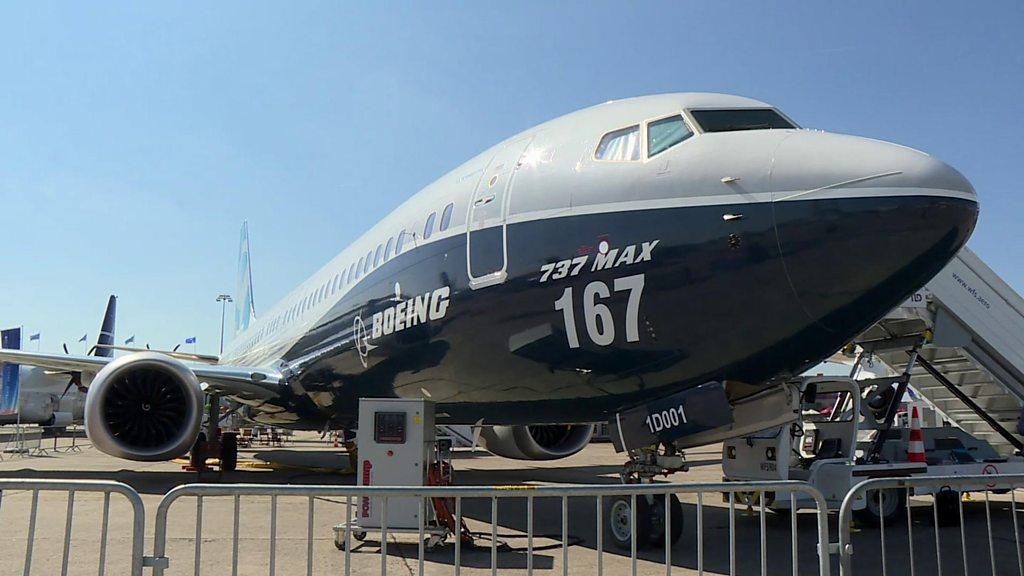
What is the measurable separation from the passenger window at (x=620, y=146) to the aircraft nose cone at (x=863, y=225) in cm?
125

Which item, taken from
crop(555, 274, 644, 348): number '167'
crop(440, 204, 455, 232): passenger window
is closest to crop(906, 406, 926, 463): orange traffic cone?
crop(555, 274, 644, 348): number '167'

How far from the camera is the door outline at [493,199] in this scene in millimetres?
6637

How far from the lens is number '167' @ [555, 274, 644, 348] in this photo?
5.66 meters

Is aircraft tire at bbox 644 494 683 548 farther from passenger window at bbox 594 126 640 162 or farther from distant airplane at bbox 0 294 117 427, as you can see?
distant airplane at bbox 0 294 117 427

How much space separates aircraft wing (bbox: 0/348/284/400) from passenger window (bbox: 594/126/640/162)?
753 cm

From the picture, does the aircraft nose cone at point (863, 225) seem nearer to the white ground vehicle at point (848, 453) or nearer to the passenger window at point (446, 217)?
the white ground vehicle at point (848, 453)

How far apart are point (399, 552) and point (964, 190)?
5145 millimetres

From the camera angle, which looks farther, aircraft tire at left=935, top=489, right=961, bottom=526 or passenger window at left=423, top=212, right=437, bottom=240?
aircraft tire at left=935, top=489, right=961, bottom=526

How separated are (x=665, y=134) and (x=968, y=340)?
6115 mm

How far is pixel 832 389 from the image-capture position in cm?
775

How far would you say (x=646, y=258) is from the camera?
561 centimetres

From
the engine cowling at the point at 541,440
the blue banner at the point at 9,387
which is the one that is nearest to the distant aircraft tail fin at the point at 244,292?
the blue banner at the point at 9,387

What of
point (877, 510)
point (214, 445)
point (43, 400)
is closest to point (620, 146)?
point (877, 510)

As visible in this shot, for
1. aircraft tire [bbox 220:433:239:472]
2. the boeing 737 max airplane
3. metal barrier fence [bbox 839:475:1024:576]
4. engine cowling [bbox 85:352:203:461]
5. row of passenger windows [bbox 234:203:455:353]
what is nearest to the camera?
metal barrier fence [bbox 839:475:1024:576]
